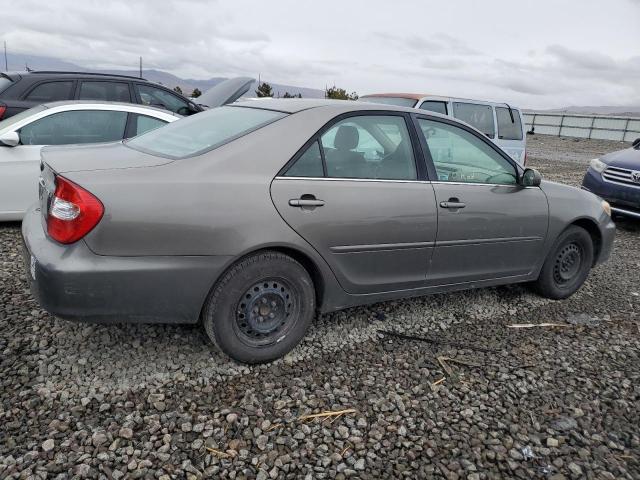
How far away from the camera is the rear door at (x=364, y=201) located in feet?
9.63

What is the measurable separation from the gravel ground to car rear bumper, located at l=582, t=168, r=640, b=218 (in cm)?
409

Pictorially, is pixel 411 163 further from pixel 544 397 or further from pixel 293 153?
pixel 544 397

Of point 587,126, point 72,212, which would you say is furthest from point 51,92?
point 587,126

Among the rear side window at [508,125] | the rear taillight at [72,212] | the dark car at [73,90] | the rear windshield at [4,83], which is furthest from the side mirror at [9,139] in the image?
the rear side window at [508,125]

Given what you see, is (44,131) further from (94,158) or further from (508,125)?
(508,125)

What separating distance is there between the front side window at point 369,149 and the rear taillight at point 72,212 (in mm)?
1320

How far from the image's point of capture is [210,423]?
8.18ft

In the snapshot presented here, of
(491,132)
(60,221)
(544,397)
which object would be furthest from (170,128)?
(491,132)

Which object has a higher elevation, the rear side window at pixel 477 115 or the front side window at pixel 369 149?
the rear side window at pixel 477 115

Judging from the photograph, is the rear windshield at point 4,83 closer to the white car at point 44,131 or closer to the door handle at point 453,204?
the white car at point 44,131

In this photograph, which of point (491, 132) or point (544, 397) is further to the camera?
point (491, 132)

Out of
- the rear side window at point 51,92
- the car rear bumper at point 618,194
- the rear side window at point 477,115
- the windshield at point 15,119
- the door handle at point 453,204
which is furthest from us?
the rear side window at point 477,115

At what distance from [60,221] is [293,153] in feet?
4.20

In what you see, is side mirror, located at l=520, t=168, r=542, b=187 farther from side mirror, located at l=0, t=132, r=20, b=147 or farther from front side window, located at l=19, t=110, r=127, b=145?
side mirror, located at l=0, t=132, r=20, b=147
